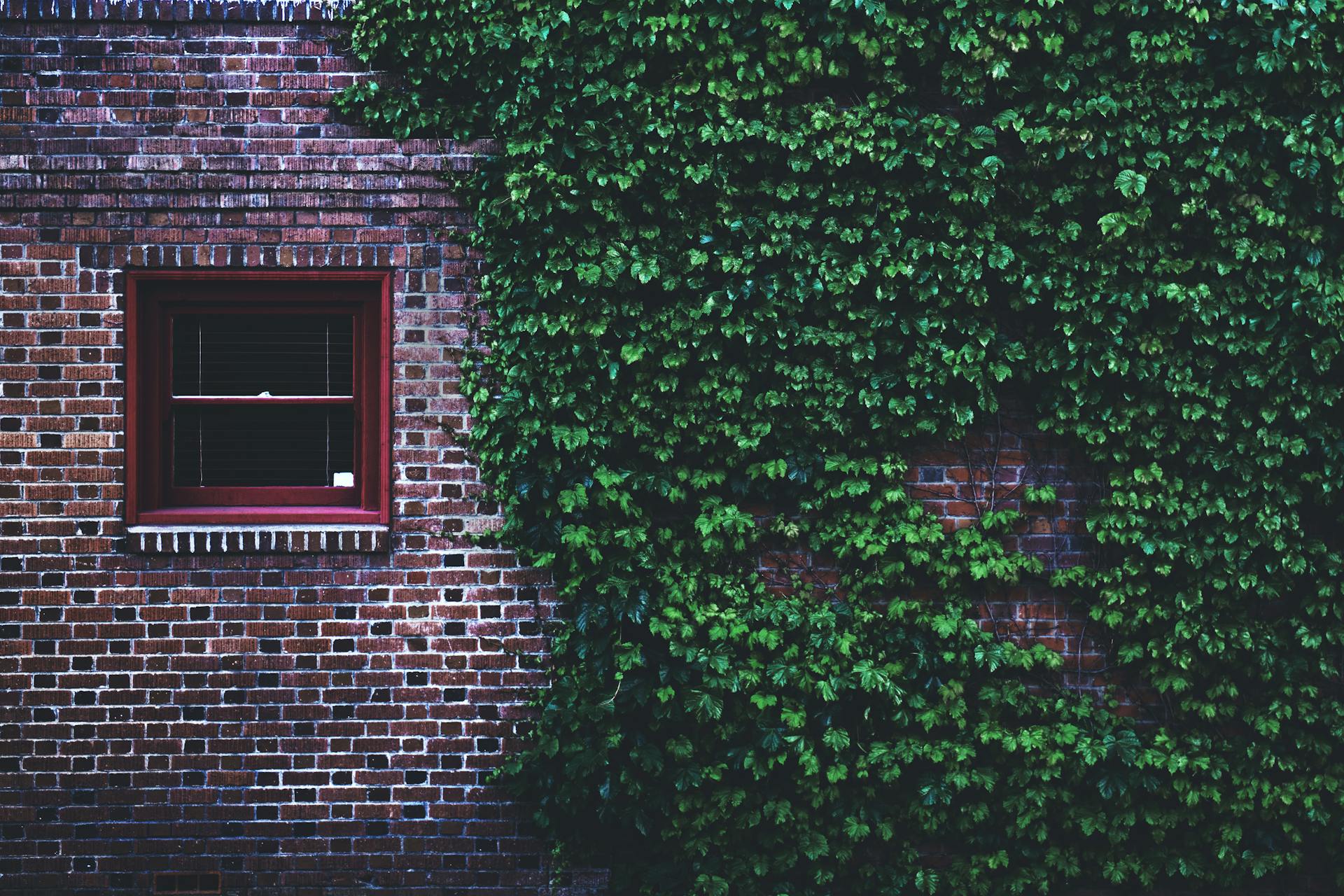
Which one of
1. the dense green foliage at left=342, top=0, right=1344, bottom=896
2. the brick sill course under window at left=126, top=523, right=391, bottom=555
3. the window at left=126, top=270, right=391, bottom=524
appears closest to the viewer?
the dense green foliage at left=342, top=0, right=1344, bottom=896

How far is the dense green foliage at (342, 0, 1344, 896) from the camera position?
14.6 feet

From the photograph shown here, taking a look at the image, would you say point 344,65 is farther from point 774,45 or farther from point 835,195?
point 835,195

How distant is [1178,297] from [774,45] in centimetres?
218

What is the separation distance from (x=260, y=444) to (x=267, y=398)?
0.77 ft

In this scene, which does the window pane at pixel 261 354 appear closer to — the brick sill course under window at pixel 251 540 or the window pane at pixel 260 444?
the window pane at pixel 260 444

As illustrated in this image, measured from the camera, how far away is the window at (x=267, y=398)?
186 inches

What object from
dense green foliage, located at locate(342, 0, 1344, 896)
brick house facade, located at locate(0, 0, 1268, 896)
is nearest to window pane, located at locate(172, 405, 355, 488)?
brick house facade, located at locate(0, 0, 1268, 896)

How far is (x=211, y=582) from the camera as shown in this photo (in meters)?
4.61

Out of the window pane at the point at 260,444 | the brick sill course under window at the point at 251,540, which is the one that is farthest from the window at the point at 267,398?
the brick sill course under window at the point at 251,540

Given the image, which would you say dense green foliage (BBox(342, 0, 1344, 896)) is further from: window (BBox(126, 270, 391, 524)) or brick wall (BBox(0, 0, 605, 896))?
window (BBox(126, 270, 391, 524))

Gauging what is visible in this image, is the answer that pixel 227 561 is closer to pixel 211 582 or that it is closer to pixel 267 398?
pixel 211 582

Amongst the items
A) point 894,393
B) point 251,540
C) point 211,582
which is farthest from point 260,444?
point 894,393

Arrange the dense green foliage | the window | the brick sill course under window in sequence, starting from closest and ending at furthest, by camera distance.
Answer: the dense green foliage
the brick sill course under window
the window

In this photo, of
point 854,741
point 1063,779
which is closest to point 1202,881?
point 1063,779
